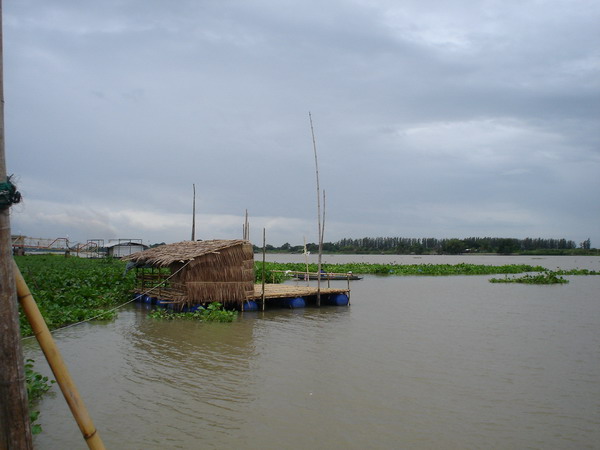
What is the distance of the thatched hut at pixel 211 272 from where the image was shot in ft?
51.9

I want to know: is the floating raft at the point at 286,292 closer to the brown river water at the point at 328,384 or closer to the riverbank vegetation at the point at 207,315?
the brown river water at the point at 328,384

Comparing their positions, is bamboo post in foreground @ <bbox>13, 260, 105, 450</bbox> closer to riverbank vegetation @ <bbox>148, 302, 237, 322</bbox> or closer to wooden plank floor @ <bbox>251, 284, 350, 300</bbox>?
riverbank vegetation @ <bbox>148, 302, 237, 322</bbox>

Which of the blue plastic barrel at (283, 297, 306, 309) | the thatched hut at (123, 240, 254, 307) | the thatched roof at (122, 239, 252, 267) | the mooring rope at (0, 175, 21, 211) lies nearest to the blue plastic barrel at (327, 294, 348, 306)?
the blue plastic barrel at (283, 297, 306, 309)

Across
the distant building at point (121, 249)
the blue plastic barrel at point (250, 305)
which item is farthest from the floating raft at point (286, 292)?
the distant building at point (121, 249)

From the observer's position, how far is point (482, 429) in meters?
7.12

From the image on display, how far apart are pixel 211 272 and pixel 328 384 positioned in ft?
26.4

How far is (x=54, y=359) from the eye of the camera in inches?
144

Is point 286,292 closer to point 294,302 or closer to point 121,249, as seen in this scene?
point 294,302

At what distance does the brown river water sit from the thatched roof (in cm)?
206

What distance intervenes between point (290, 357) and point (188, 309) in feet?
19.8

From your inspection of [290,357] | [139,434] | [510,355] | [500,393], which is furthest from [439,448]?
[510,355]

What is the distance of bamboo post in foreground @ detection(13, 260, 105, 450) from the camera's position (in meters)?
3.57

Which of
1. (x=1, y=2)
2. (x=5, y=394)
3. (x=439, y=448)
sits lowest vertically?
(x=439, y=448)

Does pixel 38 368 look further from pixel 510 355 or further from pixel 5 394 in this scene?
pixel 510 355
